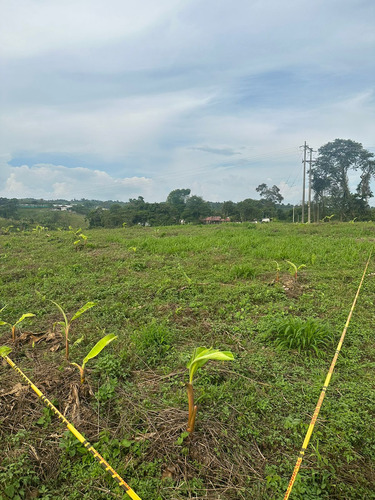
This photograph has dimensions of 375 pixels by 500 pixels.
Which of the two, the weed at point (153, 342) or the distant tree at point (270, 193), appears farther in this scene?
the distant tree at point (270, 193)

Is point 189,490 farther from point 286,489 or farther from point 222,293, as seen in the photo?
point 222,293

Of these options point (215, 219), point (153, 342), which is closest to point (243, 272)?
point (153, 342)

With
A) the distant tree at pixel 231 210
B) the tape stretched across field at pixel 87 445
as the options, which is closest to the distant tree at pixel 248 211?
the distant tree at pixel 231 210

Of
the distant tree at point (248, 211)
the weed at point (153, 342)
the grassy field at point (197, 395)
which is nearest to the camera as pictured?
the grassy field at point (197, 395)

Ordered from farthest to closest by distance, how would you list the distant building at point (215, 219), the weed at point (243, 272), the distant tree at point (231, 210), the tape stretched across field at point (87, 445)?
1. the distant tree at point (231, 210)
2. the distant building at point (215, 219)
3. the weed at point (243, 272)
4. the tape stretched across field at point (87, 445)

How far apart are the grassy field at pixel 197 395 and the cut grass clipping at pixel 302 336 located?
13 mm

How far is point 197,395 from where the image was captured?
7.30 feet

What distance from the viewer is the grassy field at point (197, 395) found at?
1.65 metres

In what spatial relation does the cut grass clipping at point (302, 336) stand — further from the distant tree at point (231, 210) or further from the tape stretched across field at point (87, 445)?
the distant tree at point (231, 210)

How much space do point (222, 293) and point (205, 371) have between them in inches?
78.5

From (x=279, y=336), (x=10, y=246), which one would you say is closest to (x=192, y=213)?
(x=10, y=246)

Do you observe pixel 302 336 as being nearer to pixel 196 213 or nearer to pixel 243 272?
pixel 243 272

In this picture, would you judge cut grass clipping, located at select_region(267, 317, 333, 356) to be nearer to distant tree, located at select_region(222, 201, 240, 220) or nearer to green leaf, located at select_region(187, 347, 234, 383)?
green leaf, located at select_region(187, 347, 234, 383)

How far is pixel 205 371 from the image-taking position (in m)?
2.50
